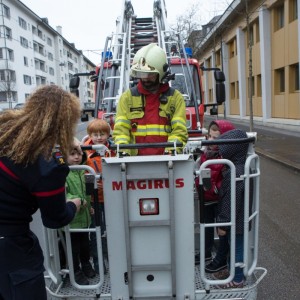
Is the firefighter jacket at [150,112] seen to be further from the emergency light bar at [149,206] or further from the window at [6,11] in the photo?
the window at [6,11]

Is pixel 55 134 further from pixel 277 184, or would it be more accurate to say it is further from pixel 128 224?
pixel 277 184

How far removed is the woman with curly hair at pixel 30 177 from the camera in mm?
2090

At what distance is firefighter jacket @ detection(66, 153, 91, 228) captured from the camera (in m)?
3.32

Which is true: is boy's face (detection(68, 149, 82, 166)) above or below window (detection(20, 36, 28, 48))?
below

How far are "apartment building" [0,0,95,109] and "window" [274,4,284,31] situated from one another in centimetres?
3183

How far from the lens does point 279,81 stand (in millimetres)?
23297

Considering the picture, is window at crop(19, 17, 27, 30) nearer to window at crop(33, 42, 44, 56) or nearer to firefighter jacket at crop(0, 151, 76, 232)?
window at crop(33, 42, 44, 56)

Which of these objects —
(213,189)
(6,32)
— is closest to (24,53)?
(6,32)

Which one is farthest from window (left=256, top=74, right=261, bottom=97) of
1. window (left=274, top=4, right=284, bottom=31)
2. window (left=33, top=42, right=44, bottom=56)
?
window (left=33, top=42, right=44, bottom=56)

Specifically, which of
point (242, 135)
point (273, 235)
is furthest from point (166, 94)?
point (273, 235)

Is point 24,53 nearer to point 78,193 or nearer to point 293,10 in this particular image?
point 293,10

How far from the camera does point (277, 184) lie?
29.3 ft

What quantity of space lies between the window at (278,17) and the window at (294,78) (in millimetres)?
3188

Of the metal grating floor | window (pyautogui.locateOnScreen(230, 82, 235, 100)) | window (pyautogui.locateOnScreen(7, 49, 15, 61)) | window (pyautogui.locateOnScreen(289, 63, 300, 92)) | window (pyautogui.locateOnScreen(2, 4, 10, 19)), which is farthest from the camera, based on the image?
window (pyautogui.locateOnScreen(7, 49, 15, 61))
